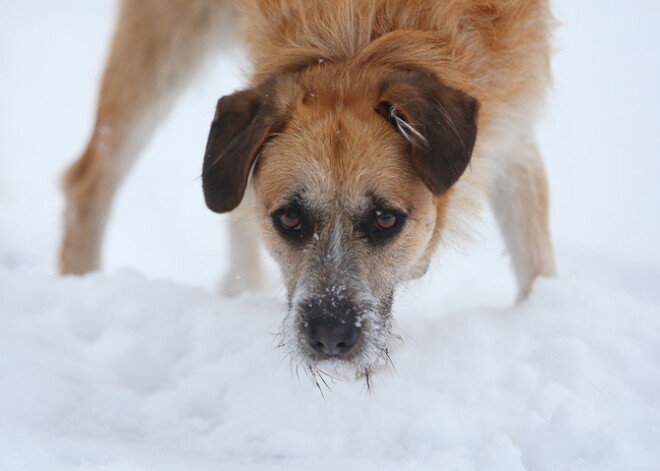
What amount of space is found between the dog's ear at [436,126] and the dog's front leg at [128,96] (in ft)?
6.97

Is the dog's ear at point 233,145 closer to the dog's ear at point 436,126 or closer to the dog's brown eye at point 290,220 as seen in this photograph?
the dog's brown eye at point 290,220

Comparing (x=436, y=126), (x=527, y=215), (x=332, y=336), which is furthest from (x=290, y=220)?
(x=527, y=215)

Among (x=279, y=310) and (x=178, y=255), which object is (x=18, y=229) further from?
(x=279, y=310)

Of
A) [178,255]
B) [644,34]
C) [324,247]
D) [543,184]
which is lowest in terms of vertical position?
[178,255]

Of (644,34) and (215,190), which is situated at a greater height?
(215,190)

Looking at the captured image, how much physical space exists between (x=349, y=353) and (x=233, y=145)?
0.95 m

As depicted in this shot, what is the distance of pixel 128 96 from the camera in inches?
199

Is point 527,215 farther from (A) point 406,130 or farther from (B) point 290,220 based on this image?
(B) point 290,220

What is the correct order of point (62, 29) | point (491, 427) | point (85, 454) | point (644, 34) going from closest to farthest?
point (85, 454)
point (491, 427)
point (644, 34)
point (62, 29)

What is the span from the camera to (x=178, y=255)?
6.37 m

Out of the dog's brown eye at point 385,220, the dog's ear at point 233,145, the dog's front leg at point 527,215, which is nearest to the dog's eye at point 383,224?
the dog's brown eye at point 385,220

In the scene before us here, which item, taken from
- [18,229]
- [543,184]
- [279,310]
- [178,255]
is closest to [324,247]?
[279,310]

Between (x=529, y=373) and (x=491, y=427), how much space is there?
→ 0.38m

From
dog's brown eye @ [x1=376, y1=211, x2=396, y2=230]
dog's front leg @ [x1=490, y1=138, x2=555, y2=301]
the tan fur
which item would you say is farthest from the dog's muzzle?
dog's front leg @ [x1=490, y1=138, x2=555, y2=301]
